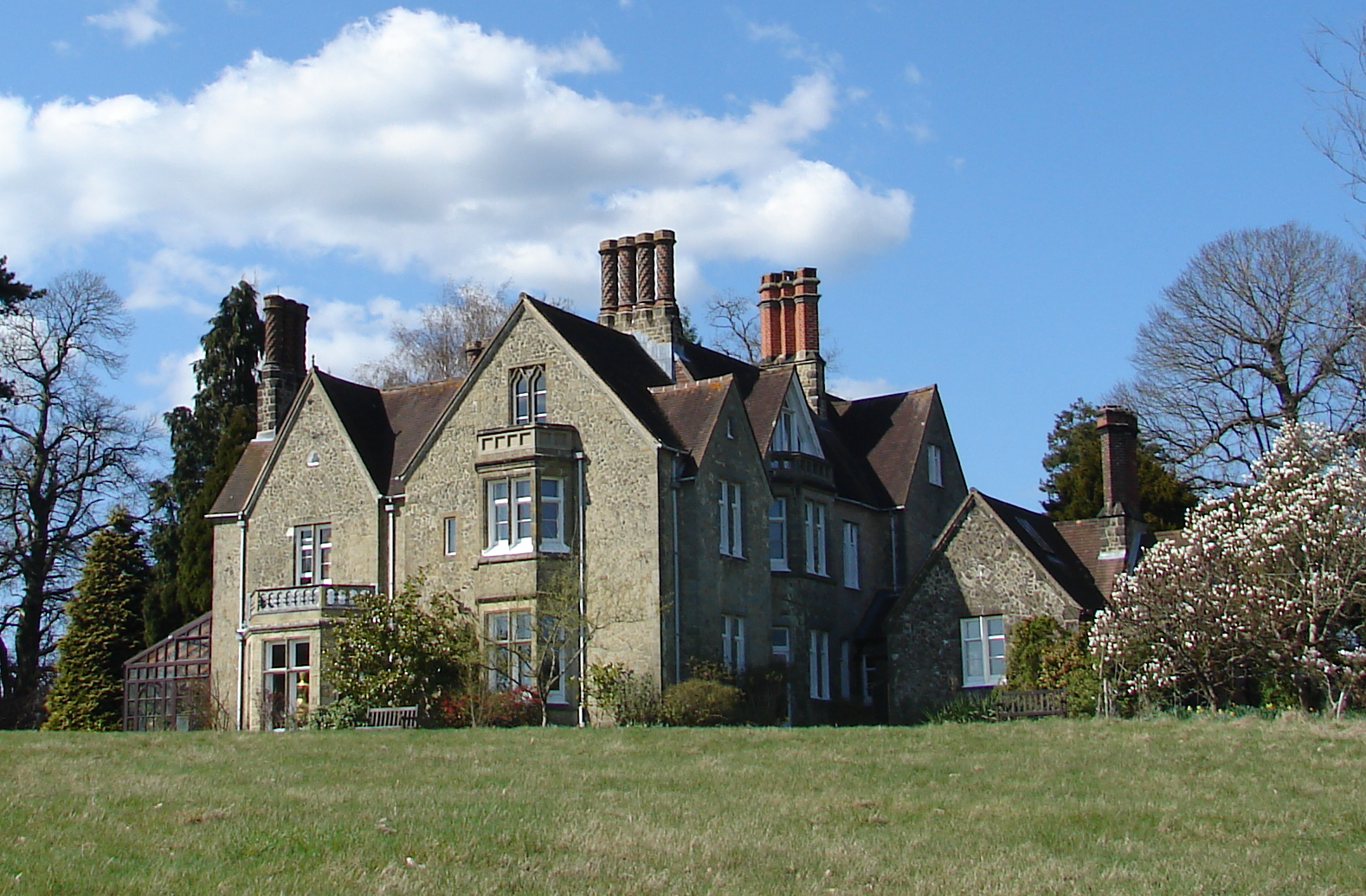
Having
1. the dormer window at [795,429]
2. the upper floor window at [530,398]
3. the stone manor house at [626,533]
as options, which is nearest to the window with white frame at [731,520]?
the stone manor house at [626,533]

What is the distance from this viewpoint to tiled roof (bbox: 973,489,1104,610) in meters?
35.1

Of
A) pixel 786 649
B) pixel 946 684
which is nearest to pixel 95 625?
pixel 786 649

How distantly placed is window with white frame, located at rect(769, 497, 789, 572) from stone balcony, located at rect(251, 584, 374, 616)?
31.2 ft

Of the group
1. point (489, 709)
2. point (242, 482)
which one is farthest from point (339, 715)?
point (242, 482)

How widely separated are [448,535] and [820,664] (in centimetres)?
963

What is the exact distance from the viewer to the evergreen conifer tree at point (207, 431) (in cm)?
4828

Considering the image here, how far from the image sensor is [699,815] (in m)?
16.5

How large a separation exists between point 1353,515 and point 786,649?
13.3 m

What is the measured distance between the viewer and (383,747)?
77.6 ft

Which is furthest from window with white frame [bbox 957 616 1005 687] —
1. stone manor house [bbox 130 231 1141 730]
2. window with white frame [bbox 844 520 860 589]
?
window with white frame [bbox 844 520 860 589]

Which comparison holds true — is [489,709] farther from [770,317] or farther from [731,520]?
[770,317]

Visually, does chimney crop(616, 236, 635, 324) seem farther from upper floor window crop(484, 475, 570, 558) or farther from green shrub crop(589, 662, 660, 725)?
green shrub crop(589, 662, 660, 725)

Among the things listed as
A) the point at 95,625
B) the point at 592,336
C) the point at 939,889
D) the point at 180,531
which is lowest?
the point at 939,889

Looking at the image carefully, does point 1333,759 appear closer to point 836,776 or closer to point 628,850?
point 836,776
